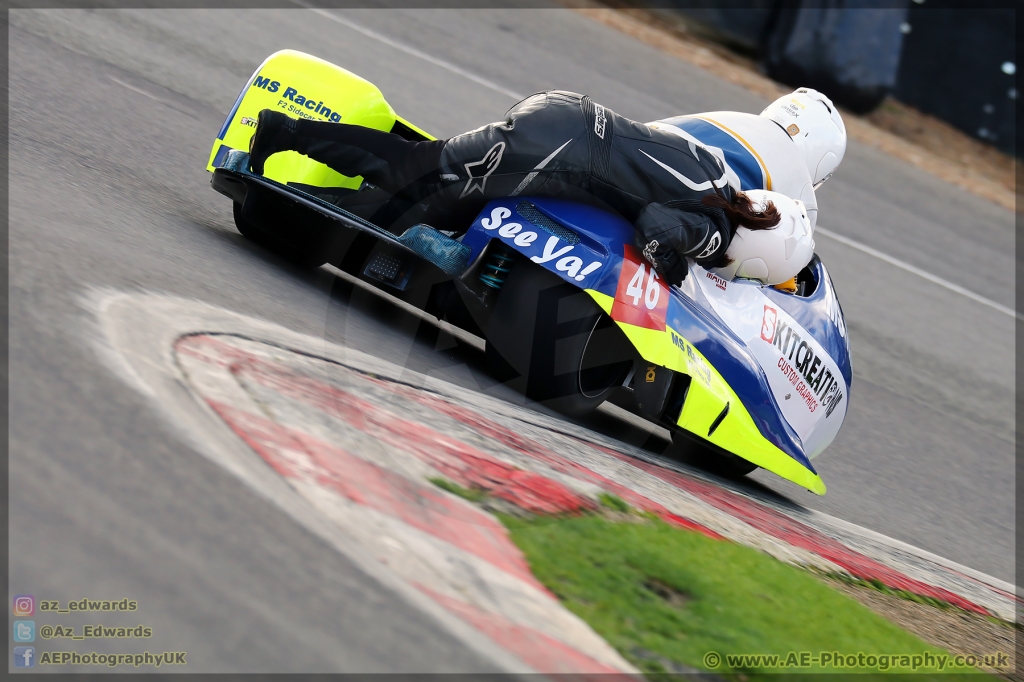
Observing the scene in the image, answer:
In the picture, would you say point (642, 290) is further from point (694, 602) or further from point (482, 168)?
point (694, 602)

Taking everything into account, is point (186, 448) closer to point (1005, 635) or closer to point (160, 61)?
point (1005, 635)

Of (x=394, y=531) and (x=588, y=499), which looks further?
(x=588, y=499)

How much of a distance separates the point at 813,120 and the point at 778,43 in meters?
8.62

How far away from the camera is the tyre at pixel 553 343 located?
4.02m

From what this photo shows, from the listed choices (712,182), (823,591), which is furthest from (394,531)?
(712,182)

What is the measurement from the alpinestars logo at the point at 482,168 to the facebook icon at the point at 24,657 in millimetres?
2548

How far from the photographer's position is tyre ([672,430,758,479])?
4.86m

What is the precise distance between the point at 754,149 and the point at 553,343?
55.5 inches

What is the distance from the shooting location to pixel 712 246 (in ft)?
14.2

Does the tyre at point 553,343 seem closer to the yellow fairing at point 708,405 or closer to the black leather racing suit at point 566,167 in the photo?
the yellow fairing at point 708,405

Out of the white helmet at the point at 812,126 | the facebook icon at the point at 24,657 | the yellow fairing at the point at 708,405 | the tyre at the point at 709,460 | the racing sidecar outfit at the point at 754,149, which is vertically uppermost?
the white helmet at the point at 812,126

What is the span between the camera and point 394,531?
260 cm

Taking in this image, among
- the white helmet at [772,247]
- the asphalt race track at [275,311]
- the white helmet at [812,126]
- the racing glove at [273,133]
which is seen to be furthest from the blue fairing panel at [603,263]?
the white helmet at [812,126]

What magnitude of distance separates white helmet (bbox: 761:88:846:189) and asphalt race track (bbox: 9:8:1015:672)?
4.87 feet
